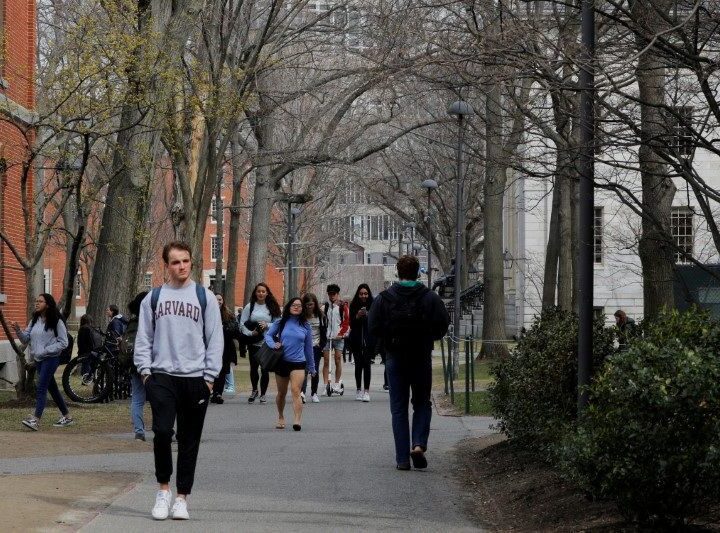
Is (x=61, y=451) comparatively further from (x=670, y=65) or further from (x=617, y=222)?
(x=617, y=222)

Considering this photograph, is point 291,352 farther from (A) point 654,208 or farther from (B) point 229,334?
(B) point 229,334

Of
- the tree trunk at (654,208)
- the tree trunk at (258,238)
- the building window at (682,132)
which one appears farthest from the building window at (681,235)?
the tree trunk at (258,238)

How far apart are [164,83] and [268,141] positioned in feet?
57.6

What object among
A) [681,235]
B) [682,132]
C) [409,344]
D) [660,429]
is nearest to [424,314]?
[409,344]

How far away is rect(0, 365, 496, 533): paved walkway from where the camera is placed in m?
8.99

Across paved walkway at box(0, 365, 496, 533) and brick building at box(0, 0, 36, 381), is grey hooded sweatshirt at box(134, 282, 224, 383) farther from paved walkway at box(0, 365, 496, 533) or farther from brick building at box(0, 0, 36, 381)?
brick building at box(0, 0, 36, 381)

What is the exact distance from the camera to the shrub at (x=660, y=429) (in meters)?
7.08

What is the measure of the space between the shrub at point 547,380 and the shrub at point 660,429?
2413 mm

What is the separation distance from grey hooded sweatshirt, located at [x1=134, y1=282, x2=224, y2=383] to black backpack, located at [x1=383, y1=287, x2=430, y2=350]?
3069mm

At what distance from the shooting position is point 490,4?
43.2ft

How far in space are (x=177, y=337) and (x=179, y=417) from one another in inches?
22.0

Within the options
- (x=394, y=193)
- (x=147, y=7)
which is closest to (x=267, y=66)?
(x=147, y=7)

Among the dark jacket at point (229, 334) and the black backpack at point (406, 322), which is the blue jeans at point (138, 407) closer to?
the black backpack at point (406, 322)

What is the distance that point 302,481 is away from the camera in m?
11.2
